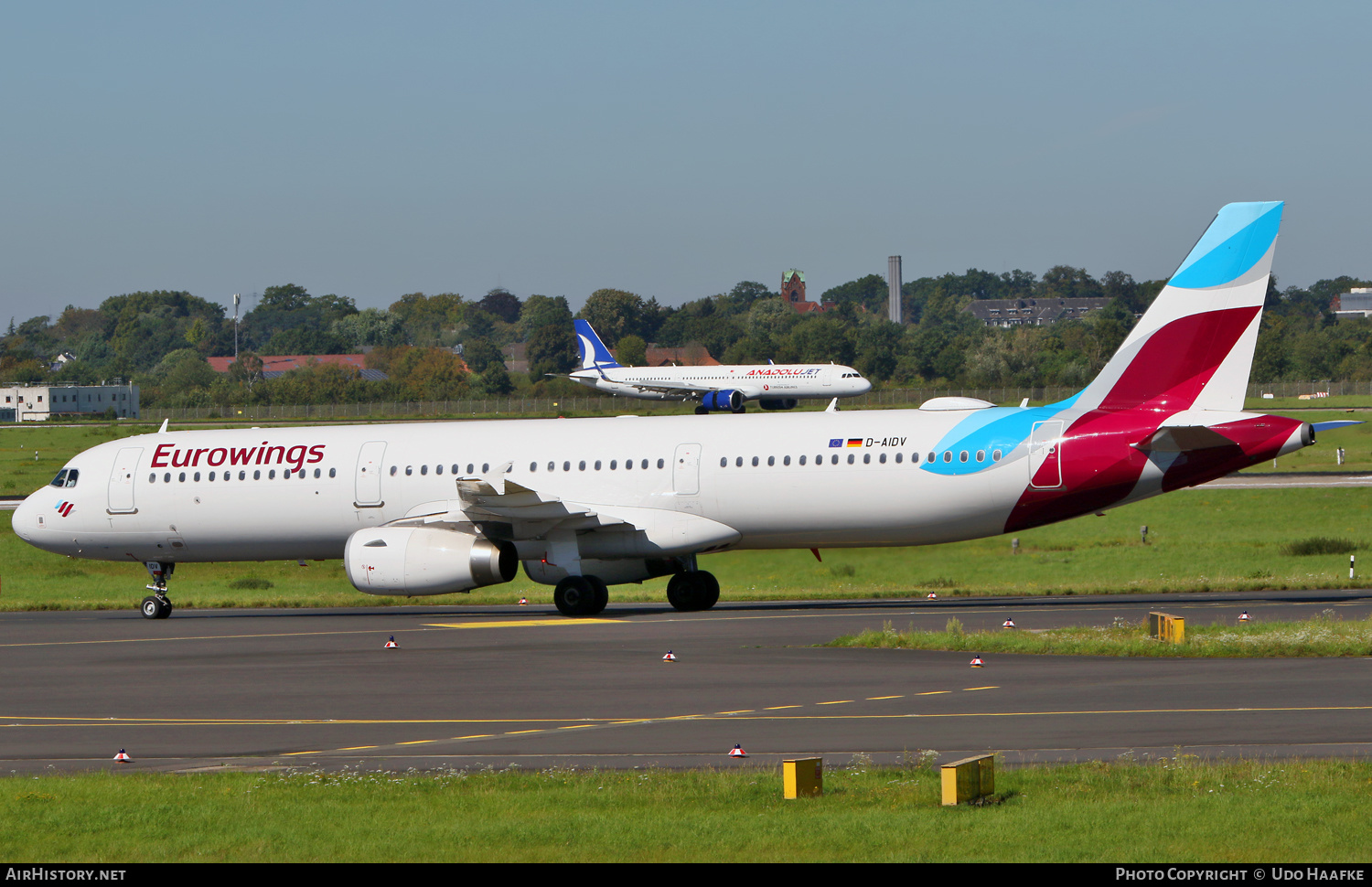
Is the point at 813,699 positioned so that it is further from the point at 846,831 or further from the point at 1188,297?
the point at 1188,297

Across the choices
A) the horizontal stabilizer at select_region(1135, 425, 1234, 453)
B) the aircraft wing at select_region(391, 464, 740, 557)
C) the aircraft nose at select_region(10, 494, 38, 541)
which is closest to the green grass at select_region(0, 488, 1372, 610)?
the aircraft nose at select_region(10, 494, 38, 541)

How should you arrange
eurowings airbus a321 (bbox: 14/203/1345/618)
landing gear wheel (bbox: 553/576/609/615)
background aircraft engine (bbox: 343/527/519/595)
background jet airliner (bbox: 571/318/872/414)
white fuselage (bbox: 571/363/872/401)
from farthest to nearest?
1. background jet airliner (bbox: 571/318/872/414)
2. white fuselage (bbox: 571/363/872/401)
3. landing gear wheel (bbox: 553/576/609/615)
4. background aircraft engine (bbox: 343/527/519/595)
5. eurowings airbus a321 (bbox: 14/203/1345/618)

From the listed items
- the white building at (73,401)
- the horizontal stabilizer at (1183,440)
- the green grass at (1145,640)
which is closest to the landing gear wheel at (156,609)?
the green grass at (1145,640)

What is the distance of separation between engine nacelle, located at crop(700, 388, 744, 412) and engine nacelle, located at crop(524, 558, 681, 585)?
72596 millimetres

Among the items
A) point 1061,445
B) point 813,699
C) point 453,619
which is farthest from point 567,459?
point 813,699

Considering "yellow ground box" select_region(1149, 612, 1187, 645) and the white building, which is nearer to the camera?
"yellow ground box" select_region(1149, 612, 1187, 645)

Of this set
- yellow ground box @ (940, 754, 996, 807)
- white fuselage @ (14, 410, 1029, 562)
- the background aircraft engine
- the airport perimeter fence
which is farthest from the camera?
the airport perimeter fence

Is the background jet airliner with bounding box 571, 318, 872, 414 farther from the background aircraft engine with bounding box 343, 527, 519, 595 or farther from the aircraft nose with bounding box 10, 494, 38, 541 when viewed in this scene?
the background aircraft engine with bounding box 343, 527, 519, 595

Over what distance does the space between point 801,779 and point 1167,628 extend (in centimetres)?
1259

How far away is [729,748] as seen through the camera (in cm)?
1642

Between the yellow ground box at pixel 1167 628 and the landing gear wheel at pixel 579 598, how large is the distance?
38.7 feet

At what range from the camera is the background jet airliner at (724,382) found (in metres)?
106

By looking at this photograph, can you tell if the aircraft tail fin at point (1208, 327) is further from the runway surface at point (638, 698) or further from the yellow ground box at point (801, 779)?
the yellow ground box at point (801, 779)

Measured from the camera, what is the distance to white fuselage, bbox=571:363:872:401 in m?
106
